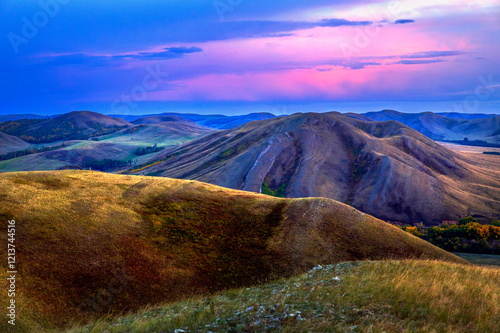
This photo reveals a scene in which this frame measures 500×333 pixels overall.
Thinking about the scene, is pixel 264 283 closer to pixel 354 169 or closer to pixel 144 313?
pixel 144 313

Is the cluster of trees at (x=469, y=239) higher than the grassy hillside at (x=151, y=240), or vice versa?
the grassy hillside at (x=151, y=240)

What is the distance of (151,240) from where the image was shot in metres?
35.4

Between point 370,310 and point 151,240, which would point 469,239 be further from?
point 370,310

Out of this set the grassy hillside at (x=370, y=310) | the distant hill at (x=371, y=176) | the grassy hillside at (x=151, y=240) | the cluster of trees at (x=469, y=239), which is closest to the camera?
the grassy hillside at (x=370, y=310)

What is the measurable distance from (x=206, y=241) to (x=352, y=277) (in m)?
19.8

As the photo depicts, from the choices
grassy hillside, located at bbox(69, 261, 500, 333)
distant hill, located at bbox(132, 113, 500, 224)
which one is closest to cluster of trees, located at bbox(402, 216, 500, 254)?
distant hill, located at bbox(132, 113, 500, 224)

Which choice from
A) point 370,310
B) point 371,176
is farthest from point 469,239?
point 370,310

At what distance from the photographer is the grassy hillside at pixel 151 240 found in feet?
87.6

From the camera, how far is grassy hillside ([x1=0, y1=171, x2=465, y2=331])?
87.6 ft

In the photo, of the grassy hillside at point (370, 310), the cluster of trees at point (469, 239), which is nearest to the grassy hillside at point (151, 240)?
the grassy hillside at point (370, 310)

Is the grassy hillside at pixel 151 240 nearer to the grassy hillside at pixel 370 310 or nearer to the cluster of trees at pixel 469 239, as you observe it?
the grassy hillside at pixel 370 310

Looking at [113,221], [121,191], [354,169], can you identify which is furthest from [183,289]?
[354,169]

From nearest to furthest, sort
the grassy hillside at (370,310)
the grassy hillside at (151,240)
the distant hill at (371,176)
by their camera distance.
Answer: the grassy hillside at (370,310)
the grassy hillside at (151,240)
the distant hill at (371,176)

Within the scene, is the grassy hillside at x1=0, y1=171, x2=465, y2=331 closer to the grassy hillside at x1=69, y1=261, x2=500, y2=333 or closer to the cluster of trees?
the grassy hillside at x1=69, y1=261, x2=500, y2=333
